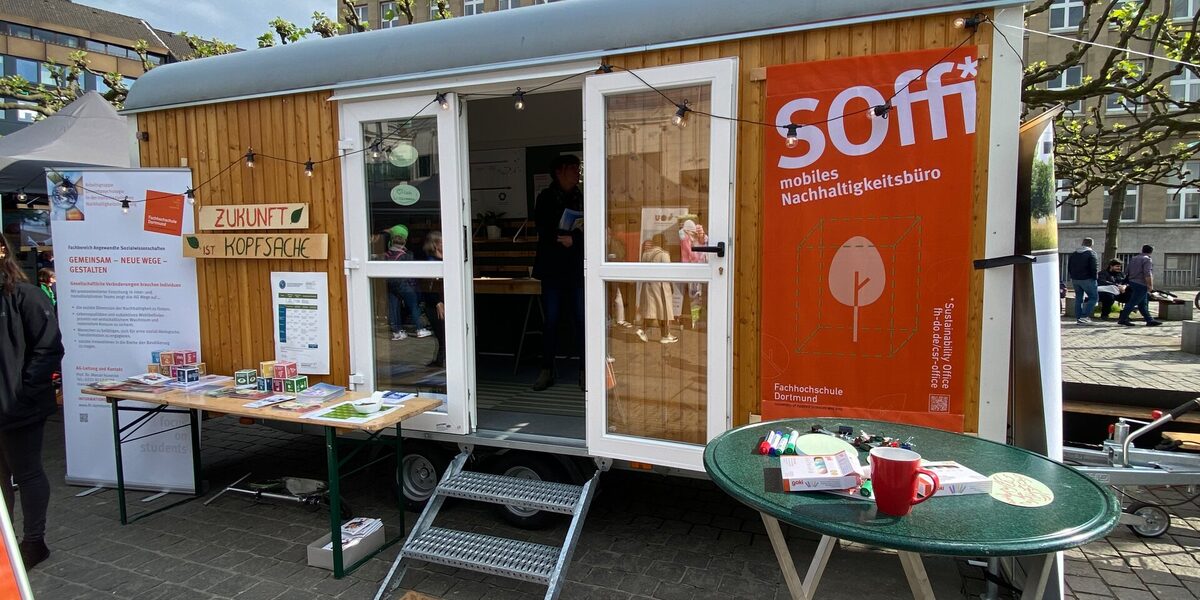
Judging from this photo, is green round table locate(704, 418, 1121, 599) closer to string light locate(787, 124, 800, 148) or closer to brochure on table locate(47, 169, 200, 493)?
string light locate(787, 124, 800, 148)

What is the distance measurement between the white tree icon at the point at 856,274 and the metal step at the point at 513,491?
1720mm

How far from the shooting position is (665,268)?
3.31m

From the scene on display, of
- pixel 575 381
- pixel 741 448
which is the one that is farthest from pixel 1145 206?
Result: pixel 741 448

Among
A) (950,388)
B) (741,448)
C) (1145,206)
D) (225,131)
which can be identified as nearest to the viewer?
(741,448)

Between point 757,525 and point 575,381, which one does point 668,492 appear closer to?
point 757,525

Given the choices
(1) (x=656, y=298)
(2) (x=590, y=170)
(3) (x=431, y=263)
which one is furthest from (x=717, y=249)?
(3) (x=431, y=263)

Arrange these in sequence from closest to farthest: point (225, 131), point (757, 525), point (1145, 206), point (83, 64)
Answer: point (757, 525), point (225, 131), point (83, 64), point (1145, 206)

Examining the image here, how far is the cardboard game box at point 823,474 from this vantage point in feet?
5.80

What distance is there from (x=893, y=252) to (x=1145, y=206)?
33.1 metres

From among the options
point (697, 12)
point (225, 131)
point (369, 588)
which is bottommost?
point (369, 588)

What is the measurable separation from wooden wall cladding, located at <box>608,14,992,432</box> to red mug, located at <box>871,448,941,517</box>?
1499mm

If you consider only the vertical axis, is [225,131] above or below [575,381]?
above

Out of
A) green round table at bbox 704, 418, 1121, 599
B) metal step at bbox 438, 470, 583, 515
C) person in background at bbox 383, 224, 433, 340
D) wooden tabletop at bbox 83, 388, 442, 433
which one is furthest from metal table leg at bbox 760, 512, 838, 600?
person in background at bbox 383, 224, 433, 340

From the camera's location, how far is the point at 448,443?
4.01m
